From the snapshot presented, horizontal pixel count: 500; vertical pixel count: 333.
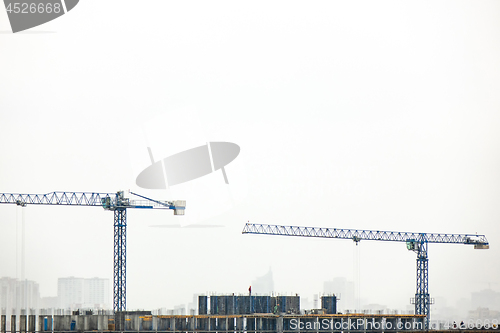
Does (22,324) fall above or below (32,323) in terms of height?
below

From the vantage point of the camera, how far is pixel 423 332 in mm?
188125

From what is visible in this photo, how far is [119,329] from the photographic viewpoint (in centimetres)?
18400

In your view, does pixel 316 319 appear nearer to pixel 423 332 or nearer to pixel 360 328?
pixel 360 328

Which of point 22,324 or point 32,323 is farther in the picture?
point 22,324

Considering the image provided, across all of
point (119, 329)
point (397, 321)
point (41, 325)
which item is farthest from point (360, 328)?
point (41, 325)

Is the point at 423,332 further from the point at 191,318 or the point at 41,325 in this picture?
the point at 41,325

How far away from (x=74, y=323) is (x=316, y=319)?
56.7m

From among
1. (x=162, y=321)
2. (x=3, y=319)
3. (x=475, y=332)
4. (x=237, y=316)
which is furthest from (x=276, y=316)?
(x=3, y=319)

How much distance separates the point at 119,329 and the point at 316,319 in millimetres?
46574

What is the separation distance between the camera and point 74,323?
18200 centimetres

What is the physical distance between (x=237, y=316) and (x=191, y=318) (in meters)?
10.9

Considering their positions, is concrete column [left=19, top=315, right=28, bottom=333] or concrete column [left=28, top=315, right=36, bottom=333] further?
concrete column [left=19, top=315, right=28, bottom=333]

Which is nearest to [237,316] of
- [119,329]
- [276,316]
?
[276,316]

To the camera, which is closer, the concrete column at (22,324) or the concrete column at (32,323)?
the concrete column at (32,323)
